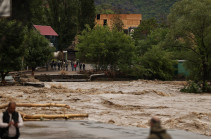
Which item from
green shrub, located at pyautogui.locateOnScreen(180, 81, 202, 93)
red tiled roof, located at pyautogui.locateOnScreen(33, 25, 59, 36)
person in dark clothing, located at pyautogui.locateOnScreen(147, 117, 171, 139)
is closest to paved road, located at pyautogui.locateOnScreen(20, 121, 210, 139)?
person in dark clothing, located at pyautogui.locateOnScreen(147, 117, 171, 139)

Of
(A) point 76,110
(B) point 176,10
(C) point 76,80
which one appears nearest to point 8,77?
(C) point 76,80

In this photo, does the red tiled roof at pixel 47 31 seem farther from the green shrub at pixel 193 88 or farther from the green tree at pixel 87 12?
the green shrub at pixel 193 88

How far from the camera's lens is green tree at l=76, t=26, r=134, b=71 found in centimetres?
7212

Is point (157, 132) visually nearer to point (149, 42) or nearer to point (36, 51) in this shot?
point (36, 51)

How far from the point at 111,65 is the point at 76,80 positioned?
30.7 ft

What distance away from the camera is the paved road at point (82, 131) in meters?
17.2

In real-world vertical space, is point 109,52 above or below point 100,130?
above

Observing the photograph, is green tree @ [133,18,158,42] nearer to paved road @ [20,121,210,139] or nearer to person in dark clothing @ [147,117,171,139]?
paved road @ [20,121,210,139]

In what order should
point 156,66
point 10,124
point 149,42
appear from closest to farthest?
1. point 10,124
2. point 156,66
3. point 149,42

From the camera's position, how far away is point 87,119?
933 inches

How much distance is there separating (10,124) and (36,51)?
60.2m

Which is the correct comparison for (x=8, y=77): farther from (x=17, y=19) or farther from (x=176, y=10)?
(x=17, y=19)

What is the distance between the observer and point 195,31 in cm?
4903

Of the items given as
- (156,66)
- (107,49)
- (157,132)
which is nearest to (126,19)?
(107,49)
